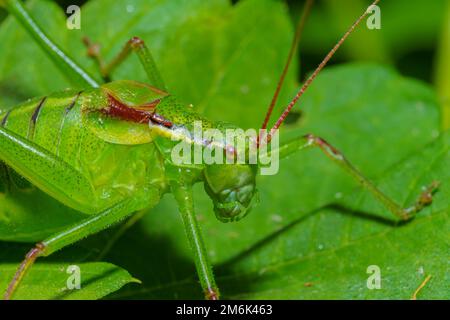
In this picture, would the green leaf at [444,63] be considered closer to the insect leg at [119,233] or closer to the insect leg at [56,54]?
the insect leg at [119,233]

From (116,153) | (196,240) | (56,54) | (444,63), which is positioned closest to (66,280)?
(196,240)

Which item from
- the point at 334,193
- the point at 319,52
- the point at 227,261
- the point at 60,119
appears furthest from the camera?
the point at 319,52

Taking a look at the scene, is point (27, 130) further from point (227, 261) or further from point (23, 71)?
point (227, 261)

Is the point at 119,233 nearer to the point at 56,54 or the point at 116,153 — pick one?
the point at 116,153

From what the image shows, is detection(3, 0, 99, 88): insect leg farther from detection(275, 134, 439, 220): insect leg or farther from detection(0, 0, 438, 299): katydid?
detection(275, 134, 439, 220): insect leg

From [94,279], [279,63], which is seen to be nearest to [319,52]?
[279,63]

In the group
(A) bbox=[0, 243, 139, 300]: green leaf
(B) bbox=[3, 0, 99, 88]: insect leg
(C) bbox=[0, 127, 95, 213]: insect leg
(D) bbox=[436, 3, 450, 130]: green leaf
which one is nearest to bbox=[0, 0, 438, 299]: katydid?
(C) bbox=[0, 127, 95, 213]: insect leg

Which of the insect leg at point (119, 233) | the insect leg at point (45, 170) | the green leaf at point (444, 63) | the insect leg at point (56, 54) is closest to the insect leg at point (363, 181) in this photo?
the insect leg at point (119, 233)
